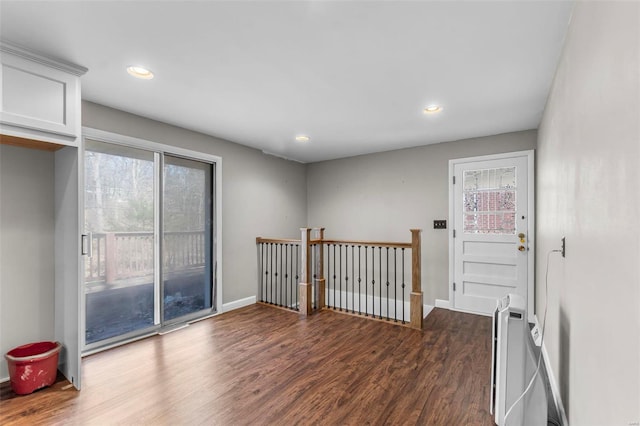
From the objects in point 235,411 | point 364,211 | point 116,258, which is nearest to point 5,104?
point 116,258

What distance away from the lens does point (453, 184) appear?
13.9 feet

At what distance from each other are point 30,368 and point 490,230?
4.74m

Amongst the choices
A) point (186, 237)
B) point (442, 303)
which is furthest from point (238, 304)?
point (442, 303)

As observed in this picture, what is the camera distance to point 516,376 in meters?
1.78

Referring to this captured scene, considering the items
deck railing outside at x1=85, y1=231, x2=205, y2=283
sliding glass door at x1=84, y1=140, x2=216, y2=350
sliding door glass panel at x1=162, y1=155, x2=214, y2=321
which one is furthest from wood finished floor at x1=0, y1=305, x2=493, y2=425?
deck railing outside at x1=85, y1=231, x2=205, y2=283

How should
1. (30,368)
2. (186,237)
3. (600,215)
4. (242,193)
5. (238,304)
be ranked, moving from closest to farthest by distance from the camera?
(600,215)
(30,368)
(186,237)
(238,304)
(242,193)

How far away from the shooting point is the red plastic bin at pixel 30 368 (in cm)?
216

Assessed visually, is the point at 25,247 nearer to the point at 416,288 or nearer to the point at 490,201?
the point at 416,288

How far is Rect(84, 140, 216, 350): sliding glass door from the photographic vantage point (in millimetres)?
2945

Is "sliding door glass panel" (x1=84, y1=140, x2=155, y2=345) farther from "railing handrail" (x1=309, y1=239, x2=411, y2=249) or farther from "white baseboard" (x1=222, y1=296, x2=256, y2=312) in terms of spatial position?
"railing handrail" (x1=309, y1=239, x2=411, y2=249)

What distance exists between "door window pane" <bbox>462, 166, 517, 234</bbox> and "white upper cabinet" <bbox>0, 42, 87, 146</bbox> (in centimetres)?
428

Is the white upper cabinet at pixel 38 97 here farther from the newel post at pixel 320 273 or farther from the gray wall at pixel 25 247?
the newel post at pixel 320 273

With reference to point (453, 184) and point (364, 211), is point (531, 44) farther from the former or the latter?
point (364, 211)

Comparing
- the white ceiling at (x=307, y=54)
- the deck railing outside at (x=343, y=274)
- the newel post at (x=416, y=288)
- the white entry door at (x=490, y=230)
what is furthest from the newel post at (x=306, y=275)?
the white entry door at (x=490, y=230)
